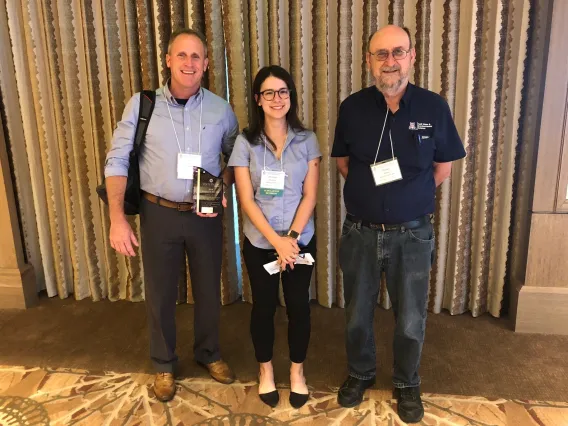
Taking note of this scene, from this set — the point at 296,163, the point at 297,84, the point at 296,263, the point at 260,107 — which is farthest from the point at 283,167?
the point at 297,84

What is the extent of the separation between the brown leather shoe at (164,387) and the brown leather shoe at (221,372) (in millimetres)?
186

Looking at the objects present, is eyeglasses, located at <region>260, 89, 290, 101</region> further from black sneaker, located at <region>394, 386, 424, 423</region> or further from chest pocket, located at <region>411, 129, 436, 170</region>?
black sneaker, located at <region>394, 386, 424, 423</region>

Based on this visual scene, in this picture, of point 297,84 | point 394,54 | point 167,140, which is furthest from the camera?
point 297,84

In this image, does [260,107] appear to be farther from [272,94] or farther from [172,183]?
[172,183]

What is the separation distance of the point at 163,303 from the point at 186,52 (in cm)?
107

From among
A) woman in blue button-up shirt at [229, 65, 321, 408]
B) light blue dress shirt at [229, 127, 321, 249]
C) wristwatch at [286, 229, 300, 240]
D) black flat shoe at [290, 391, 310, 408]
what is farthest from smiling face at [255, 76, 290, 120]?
black flat shoe at [290, 391, 310, 408]

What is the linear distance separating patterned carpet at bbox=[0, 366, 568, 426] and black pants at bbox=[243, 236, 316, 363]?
0.83 ft

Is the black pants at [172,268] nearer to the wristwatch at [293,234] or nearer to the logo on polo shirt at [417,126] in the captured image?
the wristwatch at [293,234]

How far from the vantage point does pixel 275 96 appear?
1.90 m

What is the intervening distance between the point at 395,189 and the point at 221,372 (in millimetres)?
1185

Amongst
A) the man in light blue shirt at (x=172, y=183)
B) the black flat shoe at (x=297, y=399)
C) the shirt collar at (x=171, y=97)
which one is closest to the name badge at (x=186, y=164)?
the man in light blue shirt at (x=172, y=183)

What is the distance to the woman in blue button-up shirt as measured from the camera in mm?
1938

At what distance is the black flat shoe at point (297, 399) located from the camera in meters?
2.12

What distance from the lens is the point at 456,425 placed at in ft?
6.59
